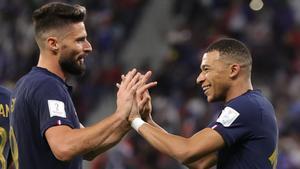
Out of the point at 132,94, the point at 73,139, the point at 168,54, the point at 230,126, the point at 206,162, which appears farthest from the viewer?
the point at 168,54

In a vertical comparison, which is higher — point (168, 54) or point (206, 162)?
point (206, 162)

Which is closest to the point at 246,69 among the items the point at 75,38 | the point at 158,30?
the point at 75,38

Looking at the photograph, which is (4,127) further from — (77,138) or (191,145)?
(191,145)

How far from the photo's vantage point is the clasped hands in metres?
6.12

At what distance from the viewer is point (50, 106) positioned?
19.3ft

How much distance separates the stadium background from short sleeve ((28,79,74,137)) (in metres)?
6.07

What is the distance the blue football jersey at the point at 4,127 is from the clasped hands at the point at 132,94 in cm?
108

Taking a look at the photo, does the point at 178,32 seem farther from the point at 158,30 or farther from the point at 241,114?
the point at 241,114

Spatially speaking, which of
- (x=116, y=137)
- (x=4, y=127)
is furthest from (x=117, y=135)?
(x=4, y=127)

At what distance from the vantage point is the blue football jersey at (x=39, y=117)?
5.89m

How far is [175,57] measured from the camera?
15375mm

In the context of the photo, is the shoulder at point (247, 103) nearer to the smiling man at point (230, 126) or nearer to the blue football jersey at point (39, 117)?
the smiling man at point (230, 126)

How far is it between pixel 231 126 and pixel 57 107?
1.17 metres

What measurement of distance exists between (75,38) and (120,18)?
35.4 feet
